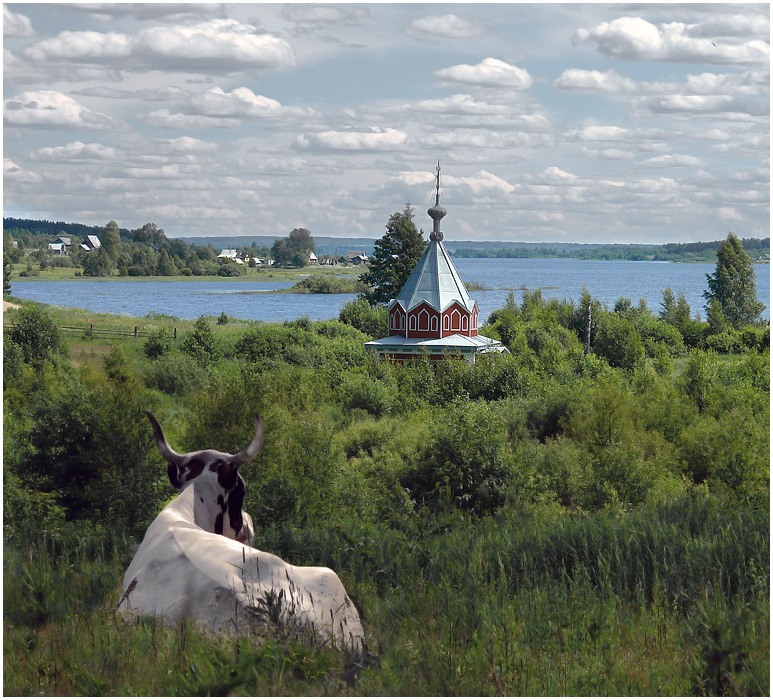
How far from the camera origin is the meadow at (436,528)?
181 inches

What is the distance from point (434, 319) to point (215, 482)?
91.8ft

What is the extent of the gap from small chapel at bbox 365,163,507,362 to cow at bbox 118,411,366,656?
2716 centimetres

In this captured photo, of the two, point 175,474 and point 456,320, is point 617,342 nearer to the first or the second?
point 456,320

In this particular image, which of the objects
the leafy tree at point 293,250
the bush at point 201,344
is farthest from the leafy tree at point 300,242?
the bush at point 201,344

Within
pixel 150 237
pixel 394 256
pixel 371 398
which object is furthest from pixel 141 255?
pixel 371 398

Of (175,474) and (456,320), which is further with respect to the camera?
(456,320)

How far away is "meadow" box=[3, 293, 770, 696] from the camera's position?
4586 millimetres

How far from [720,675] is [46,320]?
3221 cm

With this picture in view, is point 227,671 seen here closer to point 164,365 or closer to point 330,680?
point 330,680

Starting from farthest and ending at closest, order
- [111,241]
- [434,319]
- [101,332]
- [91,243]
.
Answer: [91,243]
[111,241]
[101,332]
[434,319]

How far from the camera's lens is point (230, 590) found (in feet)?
15.8

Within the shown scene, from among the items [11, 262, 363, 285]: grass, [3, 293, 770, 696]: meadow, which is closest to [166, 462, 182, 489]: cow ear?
[3, 293, 770, 696]: meadow

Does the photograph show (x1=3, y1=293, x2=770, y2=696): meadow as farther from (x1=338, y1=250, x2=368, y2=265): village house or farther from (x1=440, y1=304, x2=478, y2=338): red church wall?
(x1=338, y1=250, x2=368, y2=265): village house

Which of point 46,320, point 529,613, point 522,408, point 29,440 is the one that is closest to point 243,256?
point 46,320
